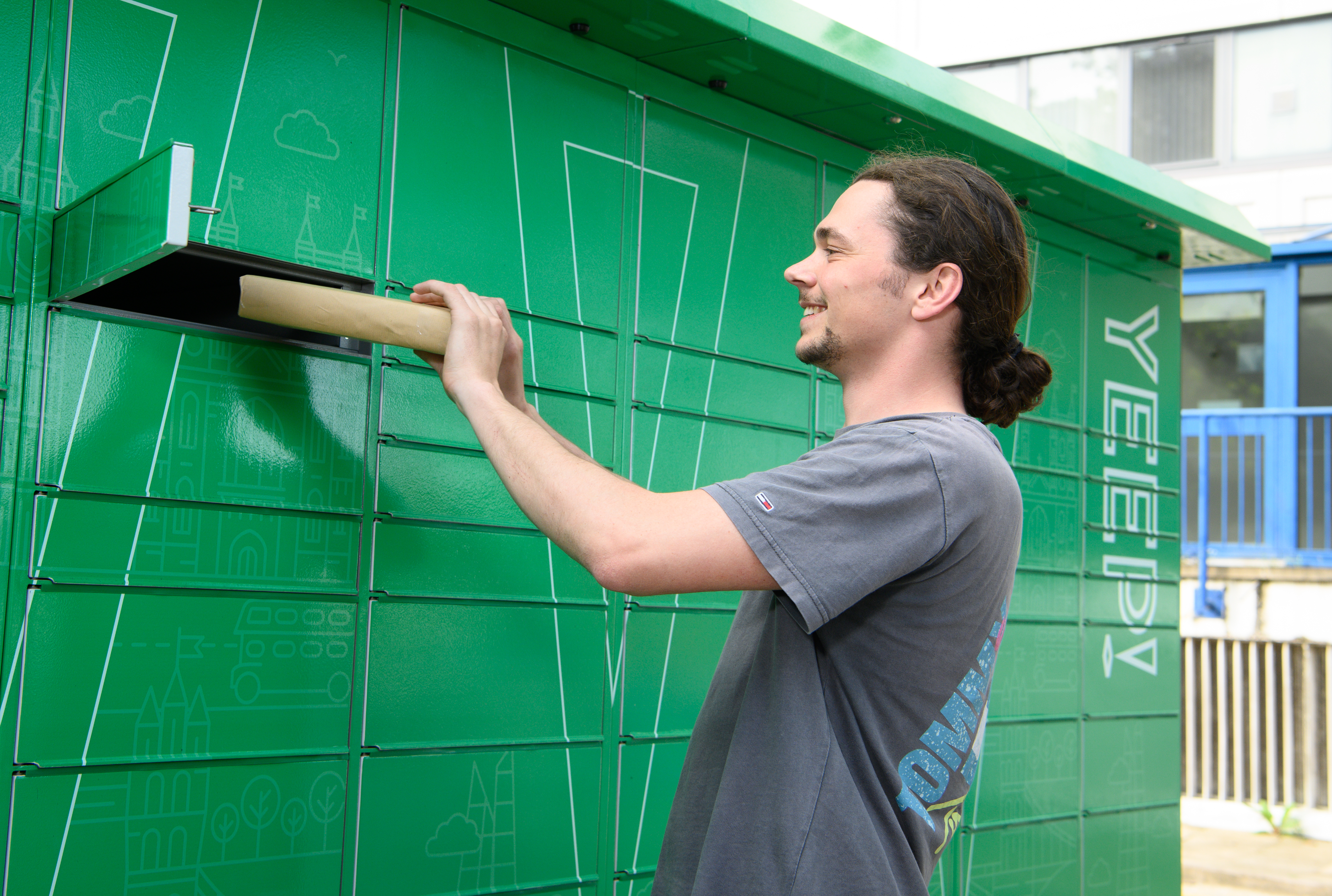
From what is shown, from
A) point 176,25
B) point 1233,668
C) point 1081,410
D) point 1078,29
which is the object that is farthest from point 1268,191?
point 176,25

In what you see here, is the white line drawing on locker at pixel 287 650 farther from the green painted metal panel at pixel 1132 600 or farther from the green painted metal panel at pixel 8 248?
the green painted metal panel at pixel 1132 600

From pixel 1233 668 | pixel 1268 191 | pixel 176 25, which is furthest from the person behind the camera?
pixel 1268 191

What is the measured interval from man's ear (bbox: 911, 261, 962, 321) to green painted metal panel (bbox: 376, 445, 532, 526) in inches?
42.3

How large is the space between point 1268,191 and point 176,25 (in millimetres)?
10102

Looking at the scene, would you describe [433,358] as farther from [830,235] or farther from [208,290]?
[830,235]

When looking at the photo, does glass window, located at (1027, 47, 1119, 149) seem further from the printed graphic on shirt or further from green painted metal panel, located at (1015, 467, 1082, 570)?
the printed graphic on shirt

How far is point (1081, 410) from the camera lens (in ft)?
13.8

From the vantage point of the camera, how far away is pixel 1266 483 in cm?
887

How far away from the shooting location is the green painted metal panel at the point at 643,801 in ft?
8.79

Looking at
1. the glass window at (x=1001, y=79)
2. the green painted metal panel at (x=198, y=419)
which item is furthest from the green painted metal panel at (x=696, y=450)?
the glass window at (x=1001, y=79)

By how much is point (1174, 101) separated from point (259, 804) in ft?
35.0

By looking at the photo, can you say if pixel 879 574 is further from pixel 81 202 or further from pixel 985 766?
pixel 985 766

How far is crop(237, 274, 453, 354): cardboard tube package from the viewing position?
1.76 metres

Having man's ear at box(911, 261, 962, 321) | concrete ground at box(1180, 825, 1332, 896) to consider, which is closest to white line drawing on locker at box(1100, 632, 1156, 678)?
concrete ground at box(1180, 825, 1332, 896)
